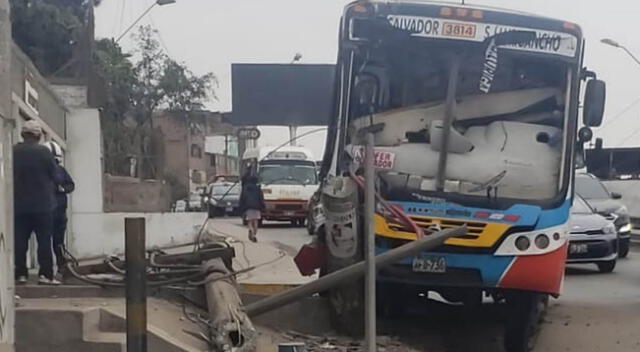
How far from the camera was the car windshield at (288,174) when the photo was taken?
33.1m

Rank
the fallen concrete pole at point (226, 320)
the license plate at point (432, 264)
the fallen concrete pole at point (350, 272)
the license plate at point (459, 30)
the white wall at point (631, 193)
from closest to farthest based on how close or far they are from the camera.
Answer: the fallen concrete pole at point (226, 320) → the fallen concrete pole at point (350, 272) → the license plate at point (432, 264) → the license plate at point (459, 30) → the white wall at point (631, 193)

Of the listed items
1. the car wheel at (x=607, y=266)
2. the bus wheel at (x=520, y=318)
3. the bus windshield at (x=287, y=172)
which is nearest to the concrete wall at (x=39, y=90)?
the bus wheel at (x=520, y=318)

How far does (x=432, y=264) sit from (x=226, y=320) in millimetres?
2626

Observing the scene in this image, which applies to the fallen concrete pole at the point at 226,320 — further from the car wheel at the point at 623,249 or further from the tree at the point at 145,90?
the tree at the point at 145,90

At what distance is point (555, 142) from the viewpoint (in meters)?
10.0

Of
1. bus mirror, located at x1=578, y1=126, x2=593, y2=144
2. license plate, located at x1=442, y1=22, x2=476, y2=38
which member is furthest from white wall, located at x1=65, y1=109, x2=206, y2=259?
bus mirror, located at x1=578, y1=126, x2=593, y2=144

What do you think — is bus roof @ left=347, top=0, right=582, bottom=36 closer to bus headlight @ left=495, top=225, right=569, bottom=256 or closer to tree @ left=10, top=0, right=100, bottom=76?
bus headlight @ left=495, top=225, right=569, bottom=256

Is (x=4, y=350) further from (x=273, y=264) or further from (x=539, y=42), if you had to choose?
(x=273, y=264)

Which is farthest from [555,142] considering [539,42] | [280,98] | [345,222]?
[280,98]

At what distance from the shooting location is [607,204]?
20.0 metres

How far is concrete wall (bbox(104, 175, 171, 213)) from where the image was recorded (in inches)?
899

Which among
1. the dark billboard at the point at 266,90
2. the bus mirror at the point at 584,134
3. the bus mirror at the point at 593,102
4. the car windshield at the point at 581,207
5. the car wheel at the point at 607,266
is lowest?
the car wheel at the point at 607,266

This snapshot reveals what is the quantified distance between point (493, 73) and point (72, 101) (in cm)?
1218

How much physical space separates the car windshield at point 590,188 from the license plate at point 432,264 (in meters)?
11.3
